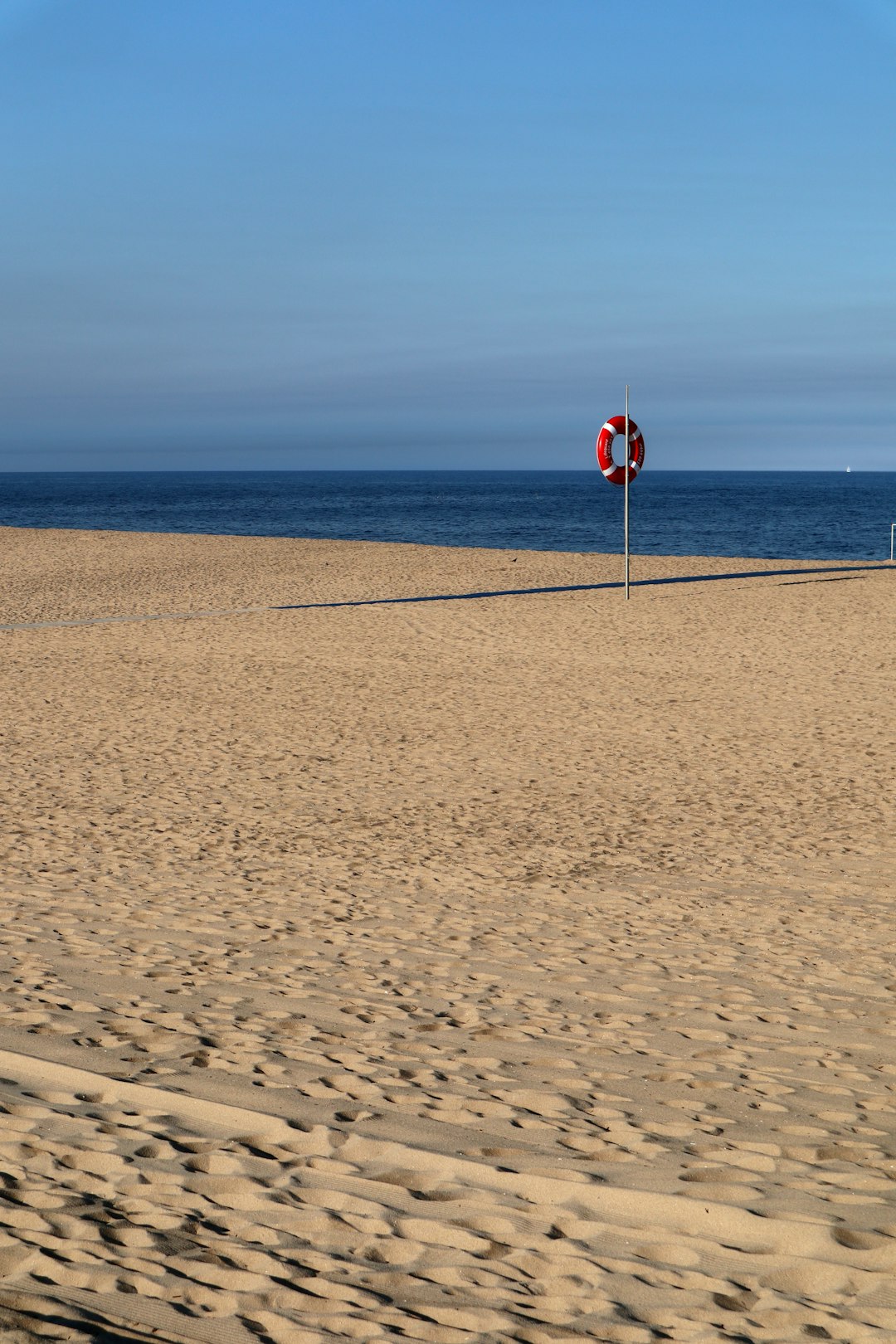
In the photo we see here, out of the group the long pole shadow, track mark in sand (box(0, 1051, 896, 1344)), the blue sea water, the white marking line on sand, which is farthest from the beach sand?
the blue sea water

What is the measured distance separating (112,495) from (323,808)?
8012cm

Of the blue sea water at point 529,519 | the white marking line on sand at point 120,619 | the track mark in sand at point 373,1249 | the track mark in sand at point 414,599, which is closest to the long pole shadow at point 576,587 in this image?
the track mark in sand at point 414,599

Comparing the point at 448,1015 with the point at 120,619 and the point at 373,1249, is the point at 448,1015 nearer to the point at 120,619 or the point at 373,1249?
the point at 373,1249

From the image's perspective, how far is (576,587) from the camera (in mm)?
17562

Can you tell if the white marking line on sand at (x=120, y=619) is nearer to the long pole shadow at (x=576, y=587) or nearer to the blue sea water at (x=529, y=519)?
the long pole shadow at (x=576, y=587)

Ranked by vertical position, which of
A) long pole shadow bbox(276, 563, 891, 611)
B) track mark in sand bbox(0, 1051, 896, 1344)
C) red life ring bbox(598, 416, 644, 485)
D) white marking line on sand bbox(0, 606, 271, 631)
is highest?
red life ring bbox(598, 416, 644, 485)

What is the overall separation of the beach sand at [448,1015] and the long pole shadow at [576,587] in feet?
19.5

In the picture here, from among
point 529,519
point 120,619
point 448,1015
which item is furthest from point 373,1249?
point 529,519

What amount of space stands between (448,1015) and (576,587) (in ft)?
46.0

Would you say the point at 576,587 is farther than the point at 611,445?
Yes

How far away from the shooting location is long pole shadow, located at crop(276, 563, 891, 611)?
51.8 feet

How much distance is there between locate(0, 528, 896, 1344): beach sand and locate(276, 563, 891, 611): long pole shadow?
5.94 metres

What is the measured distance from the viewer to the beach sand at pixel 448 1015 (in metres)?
2.38

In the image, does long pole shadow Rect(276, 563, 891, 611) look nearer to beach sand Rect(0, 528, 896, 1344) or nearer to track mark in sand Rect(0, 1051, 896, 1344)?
beach sand Rect(0, 528, 896, 1344)
